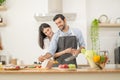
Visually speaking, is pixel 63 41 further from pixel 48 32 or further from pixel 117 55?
pixel 117 55

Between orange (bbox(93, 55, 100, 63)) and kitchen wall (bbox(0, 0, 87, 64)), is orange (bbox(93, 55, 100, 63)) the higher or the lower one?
the lower one

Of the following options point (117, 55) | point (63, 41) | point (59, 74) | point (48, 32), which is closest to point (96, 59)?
point (59, 74)

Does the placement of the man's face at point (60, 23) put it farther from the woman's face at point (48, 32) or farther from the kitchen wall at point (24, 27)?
the kitchen wall at point (24, 27)

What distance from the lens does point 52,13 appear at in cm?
465

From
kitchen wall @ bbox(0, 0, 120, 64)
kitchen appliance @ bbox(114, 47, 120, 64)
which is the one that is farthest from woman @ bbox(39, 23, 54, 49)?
kitchen appliance @ bbox(114, 47, 120, 64)

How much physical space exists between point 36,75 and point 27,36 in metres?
2.62

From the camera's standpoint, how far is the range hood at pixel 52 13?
4.61m

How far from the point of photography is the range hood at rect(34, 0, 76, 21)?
4.61 metres

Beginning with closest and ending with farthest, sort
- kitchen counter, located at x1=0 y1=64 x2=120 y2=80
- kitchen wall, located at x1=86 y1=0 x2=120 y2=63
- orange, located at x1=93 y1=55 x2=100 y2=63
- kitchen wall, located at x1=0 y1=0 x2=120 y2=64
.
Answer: kitchen counter, located at x1=0 y1=64 x2=120 y2=80 → orange, located at x1=93 y1=55 x2=100 y2=63 → kitchen wall, located at x1=0 y1=0 x2=120 y2=64 → kitchen wall, located at x1=86 y1=0 x2=120 y2=63

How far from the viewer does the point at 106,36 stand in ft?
16.3

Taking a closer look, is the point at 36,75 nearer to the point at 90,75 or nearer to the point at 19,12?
the point at 90,75

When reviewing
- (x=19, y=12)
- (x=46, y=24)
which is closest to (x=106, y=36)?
(x=46, y=24)

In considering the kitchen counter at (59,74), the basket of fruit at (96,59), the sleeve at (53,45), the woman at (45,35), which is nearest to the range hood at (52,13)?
the woman at (45,35)

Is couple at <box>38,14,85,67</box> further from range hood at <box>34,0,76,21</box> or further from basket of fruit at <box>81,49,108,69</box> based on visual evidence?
basket of fruit at <box>81,49,108,69</box>
